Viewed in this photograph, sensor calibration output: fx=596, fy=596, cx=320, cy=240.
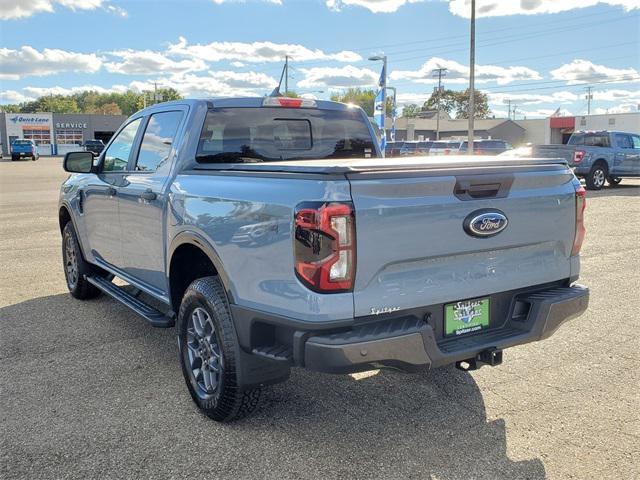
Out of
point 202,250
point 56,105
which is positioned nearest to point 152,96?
point 56,105

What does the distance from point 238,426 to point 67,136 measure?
88.4m

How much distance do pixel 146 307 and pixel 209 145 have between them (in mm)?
1372

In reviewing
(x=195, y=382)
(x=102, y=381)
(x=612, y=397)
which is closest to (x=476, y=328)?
(x=612, y=397)

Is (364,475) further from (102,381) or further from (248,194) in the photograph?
(102,381)

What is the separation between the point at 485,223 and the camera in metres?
3.12

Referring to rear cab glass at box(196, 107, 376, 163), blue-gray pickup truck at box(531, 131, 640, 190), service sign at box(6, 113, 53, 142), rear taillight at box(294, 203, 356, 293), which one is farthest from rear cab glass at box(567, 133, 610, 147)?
service sign at box(6, 113, 53, 142)

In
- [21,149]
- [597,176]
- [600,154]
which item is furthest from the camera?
[21,149]

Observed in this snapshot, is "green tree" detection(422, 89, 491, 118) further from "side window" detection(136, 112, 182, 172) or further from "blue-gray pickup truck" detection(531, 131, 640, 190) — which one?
"side window" detection(136, 112, 182, 172)

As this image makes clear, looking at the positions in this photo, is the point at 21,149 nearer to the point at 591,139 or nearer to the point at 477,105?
A: the point at 591,139

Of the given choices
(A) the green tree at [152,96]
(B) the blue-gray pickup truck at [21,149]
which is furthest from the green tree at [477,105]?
(B) the blue-gray pickup truck at [21,149]

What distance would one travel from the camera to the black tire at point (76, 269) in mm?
6105

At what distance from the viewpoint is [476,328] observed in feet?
10.7

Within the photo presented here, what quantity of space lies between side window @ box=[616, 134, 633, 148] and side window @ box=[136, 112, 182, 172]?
60.6 feet

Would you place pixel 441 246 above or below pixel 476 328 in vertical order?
above
